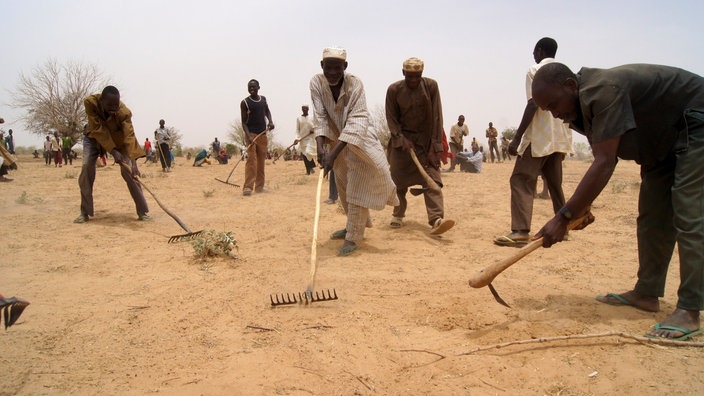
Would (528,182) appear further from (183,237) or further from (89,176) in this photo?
(89,176)

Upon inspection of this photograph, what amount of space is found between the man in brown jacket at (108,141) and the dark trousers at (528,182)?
182 inches

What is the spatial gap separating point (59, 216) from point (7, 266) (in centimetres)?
269

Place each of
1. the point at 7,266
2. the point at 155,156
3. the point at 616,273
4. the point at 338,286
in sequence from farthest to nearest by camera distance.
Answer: the point at 155,156, the point at 7,266, the point at 616,273, the point at 338,286

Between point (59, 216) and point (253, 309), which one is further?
point (59, 216)

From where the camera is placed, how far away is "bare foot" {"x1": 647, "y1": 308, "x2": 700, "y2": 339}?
8.46 ft

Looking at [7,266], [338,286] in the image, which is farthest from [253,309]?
[7,266]

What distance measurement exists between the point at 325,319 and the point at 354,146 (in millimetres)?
1883

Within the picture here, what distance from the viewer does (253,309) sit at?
318 centimetres

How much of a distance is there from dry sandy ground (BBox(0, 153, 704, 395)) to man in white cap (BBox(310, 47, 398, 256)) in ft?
1.53

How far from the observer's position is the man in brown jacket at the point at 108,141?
235 inches

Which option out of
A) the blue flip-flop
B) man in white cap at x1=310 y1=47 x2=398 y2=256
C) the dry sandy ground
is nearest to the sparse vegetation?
the dry sandy ground

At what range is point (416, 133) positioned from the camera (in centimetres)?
571

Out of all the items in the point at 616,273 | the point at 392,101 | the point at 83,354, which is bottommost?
the point at 83,354

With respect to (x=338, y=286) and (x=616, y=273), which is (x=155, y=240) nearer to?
(x=338, y=286)
